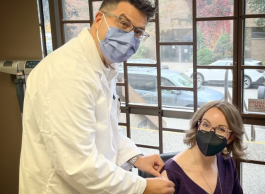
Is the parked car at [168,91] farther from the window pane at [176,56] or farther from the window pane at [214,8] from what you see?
the window pane at [214,8]

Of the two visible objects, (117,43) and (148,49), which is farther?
(148,49)

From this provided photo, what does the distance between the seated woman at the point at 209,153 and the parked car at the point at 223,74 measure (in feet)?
1.81

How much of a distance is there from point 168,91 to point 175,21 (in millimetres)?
545

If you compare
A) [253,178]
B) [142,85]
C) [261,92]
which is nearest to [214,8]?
[261,92]

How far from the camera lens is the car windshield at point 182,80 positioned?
2.30m

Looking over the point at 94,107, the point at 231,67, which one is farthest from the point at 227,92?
the point at 94,107

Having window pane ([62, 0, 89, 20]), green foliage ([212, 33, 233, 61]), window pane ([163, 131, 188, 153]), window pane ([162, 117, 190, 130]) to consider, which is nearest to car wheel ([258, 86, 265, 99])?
green foliage ([212, 33, 233, 61])

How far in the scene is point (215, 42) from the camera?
7.13ft

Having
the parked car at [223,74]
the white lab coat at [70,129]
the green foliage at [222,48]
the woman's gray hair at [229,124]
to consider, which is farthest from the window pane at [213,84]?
the white lab coat at [70,129]

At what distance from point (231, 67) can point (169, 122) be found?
68cm

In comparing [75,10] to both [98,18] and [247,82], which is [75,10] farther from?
[247,82]

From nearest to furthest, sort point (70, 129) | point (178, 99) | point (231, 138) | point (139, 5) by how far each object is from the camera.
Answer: point (70, 129) < point (139, 5) < point (231, 138) < point (178, 99)

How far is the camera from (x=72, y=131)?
1043mm

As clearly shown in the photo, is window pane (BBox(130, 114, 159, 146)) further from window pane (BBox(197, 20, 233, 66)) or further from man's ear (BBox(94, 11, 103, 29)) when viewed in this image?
Result: man's ear (BBox(94, 11, 103, 29))
